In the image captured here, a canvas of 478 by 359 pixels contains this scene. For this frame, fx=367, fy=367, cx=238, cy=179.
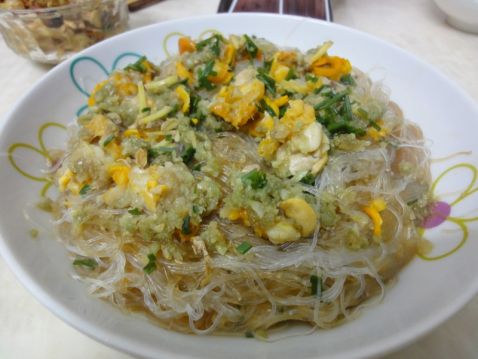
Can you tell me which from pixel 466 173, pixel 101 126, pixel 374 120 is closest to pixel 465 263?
pixel 466 173

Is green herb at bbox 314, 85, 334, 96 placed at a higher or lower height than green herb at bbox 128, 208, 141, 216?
lower

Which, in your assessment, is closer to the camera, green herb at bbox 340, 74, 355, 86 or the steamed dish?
the steamed dish

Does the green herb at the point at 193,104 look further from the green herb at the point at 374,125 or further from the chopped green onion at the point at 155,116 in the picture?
the green herb at the point at 374,125

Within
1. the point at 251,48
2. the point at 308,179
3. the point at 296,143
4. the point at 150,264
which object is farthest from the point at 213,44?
the point at 150,264

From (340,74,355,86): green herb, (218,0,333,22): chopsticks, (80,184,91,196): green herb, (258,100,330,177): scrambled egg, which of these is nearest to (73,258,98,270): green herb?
(80,184,91,196): green herb

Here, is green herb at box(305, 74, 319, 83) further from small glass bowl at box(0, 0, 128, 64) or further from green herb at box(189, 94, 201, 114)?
small glass bowl at box(0, 0, 128, 64)

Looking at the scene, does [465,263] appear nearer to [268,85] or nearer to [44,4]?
[268,85]

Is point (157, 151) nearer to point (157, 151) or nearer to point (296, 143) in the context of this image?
point (157, 151)

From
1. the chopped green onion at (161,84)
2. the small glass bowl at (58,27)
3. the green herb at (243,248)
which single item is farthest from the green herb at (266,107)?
the small glass bowl at (58,27)
